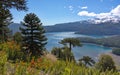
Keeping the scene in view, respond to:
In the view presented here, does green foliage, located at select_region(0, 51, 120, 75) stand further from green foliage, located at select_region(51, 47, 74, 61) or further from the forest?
green foliage, located at select_region(51, 47, 74, 61)

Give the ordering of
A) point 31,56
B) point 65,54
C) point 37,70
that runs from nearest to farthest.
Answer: point 37,70 → point 31,56 → point 65,54

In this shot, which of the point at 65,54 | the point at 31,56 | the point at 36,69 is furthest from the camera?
the point at 65,54

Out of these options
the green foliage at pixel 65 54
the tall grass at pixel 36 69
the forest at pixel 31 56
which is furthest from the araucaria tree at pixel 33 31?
the tall grass at pixel 36 69

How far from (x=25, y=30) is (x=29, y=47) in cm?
579

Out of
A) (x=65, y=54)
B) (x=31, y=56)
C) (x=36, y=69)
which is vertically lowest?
(x=65, y=54)

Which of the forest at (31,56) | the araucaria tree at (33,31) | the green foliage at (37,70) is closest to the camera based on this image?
the green foliage at (37,70)

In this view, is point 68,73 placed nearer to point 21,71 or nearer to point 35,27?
point 21,71

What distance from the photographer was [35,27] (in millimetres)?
44844

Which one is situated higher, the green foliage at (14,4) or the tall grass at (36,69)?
the green foliage at (14,4)

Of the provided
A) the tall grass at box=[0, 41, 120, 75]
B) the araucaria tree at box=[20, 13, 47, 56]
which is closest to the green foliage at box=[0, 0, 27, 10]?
the tall grass at box=[0, 41, 120, 75]

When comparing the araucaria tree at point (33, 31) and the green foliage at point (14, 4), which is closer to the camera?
the green foliage at point (14, 4)

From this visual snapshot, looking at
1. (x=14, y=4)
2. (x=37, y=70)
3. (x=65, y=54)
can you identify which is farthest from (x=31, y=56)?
(x=65, y=54)

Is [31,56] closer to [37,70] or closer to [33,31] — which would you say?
[37,70]

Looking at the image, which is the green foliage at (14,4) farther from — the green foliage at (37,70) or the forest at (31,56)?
the green foliage at (37,70)
